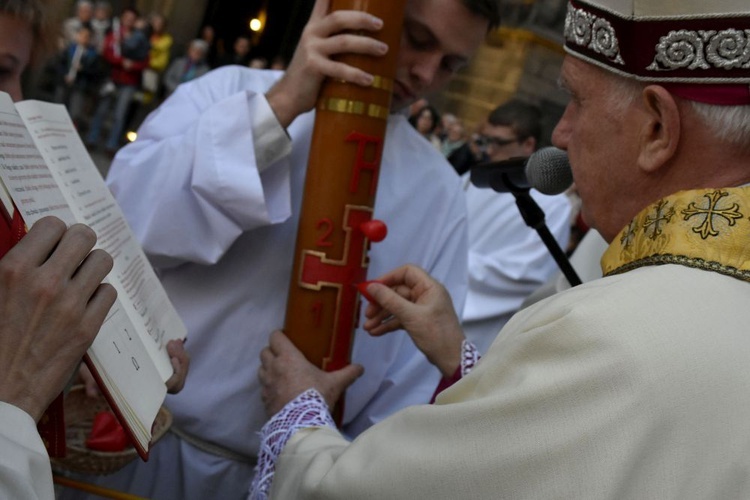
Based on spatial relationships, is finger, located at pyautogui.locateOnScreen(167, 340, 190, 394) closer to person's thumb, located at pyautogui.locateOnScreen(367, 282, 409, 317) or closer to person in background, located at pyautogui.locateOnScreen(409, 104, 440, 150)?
person's thumb, located at pyautogui.locateOnScreen(367, 282, 409, 317)

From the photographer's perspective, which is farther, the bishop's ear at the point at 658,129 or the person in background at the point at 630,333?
the bishop's ear at the point at 658,129

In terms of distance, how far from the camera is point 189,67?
13.2m

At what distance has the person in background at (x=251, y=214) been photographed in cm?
217

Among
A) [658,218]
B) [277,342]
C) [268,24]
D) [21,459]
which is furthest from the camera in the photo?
[268,24]

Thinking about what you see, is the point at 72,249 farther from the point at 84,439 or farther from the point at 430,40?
the point at 430,40

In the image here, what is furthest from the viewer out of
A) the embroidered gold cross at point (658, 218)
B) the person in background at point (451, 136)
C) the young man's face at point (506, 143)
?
the person in background at point (451, 136)

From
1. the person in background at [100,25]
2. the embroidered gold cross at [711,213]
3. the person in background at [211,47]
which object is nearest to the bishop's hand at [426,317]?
the embroidered gold cross at [711,213]

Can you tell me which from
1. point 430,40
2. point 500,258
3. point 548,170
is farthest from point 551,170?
point 500,258

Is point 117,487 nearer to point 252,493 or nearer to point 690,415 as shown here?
point 252,493

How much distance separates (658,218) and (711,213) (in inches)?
3.2

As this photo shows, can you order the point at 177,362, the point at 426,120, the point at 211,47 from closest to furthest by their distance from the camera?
the point at 177,362, the point at 426,120, the point at 211,47

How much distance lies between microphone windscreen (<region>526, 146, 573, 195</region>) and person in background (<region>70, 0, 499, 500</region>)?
429 mm

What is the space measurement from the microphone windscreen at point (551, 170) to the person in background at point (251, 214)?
429 millimetres

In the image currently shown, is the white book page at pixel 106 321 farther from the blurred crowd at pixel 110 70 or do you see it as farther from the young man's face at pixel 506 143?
the blurred crowd at pixel 110 70
